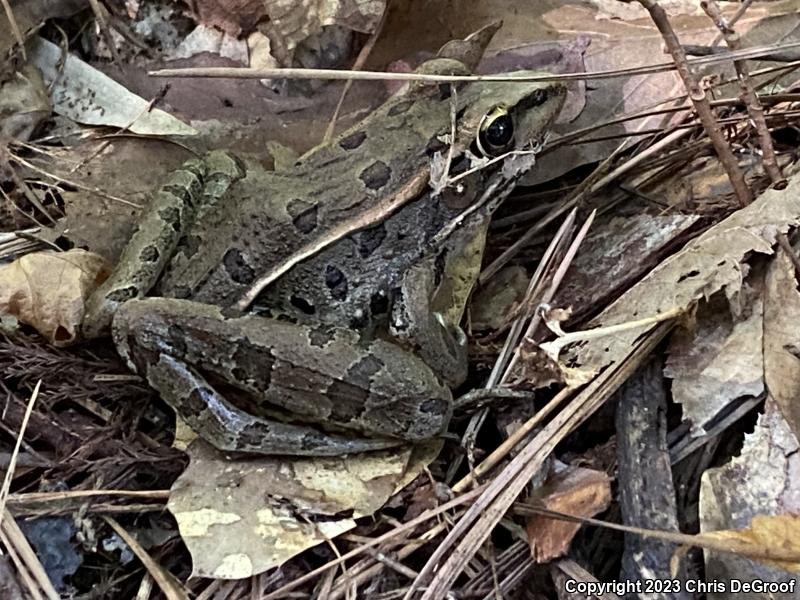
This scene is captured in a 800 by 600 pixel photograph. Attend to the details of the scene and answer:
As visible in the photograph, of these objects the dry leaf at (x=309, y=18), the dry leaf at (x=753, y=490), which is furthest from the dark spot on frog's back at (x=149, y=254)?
the dry leaf at (x=753, y=490)

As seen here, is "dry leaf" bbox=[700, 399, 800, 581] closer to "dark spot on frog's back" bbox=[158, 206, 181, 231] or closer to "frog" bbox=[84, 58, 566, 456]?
"frog" bbox=[84, 58, 566, 456]

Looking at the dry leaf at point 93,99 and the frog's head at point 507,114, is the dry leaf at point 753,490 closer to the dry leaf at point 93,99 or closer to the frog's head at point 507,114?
the frog's head at point 507,114

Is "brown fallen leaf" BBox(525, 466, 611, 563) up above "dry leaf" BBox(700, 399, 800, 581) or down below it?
below

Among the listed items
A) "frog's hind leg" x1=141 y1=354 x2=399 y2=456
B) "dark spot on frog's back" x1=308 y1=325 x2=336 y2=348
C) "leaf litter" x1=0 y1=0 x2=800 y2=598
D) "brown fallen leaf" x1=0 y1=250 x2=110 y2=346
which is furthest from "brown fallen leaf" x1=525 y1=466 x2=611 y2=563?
"brown fallen leaf" x1=0 y1=250 x2=110 y2=346

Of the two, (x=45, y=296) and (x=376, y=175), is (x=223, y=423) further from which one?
(x=376, y=175)

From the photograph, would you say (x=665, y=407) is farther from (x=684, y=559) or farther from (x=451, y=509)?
(x=451, y=509)

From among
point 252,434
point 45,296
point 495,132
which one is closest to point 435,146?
point 495,132
